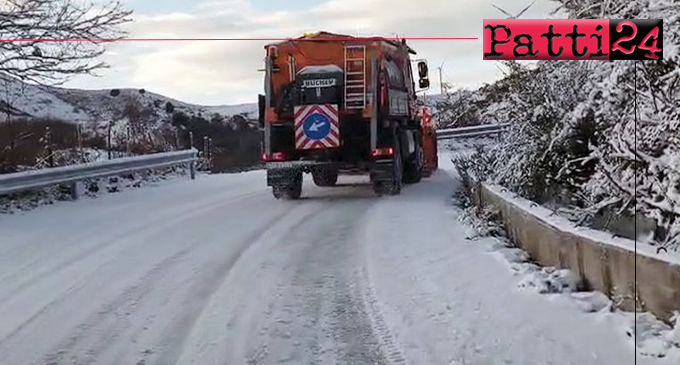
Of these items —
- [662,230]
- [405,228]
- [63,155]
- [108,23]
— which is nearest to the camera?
[662,230]

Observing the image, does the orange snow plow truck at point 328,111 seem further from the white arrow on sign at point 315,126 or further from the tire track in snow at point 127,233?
the tire track in snow at point 127,233

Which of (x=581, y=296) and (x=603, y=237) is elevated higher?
(x=603, y=237)

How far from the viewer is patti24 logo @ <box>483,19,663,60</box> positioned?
7.36 metres

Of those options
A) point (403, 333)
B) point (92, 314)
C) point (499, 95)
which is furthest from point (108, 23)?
point (403, 333)

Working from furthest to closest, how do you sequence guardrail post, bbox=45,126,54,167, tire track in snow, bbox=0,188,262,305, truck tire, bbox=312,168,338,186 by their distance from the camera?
truck tire, bbox=312,168,338,186
guardrail post, bbox=45,126,54,167
tire track in snow, bbox=0,188,262,305

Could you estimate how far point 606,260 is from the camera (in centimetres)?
607

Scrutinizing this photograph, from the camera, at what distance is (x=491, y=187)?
10.8 meters

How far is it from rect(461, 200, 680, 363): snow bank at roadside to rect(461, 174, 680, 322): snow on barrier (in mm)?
67

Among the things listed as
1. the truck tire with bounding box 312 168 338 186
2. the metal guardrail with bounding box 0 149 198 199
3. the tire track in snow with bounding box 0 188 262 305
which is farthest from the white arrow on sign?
the metal guardrail with bounding box 0 149 198 199

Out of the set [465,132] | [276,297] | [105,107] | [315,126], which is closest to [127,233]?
[276,297]

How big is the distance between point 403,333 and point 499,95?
1062 centimetres

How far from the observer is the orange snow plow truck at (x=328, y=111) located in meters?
14.8

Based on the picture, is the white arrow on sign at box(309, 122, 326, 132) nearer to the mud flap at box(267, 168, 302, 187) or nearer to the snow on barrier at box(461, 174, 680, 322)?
the mud flap at box(267, 168, 302, 187)

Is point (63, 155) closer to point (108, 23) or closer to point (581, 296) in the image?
point (108, 23)
